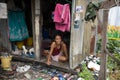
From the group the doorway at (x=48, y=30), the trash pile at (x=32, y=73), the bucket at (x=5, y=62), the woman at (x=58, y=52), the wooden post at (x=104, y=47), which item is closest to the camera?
the wooden post at (x=104, y=47)

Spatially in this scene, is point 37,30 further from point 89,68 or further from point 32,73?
point 89,68

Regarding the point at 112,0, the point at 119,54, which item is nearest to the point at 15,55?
the point at 119,54

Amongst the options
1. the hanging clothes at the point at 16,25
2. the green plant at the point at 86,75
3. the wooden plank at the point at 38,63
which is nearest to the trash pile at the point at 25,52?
the wooden plank at the point at 38,63

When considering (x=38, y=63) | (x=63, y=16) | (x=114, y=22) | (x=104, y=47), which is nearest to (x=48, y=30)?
(x=38, y=63)

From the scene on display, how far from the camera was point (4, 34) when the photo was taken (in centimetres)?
700

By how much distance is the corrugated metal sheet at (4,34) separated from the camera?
692 cm

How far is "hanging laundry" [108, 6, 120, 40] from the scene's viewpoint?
16.4 feet

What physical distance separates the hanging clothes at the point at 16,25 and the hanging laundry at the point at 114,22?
301 centimetres

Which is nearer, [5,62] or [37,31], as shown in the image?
[5,62]

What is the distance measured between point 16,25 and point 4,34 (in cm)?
50

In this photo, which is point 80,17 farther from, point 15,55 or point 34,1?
point 15,55

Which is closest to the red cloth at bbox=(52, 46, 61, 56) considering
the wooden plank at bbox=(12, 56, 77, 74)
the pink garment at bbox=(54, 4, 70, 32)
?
the wooden plank at bbox=(12, 56, 77, 74)

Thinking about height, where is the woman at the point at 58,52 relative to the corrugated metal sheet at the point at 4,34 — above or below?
below

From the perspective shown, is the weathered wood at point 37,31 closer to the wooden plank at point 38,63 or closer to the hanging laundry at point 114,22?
the wooden plank at point 38,63
